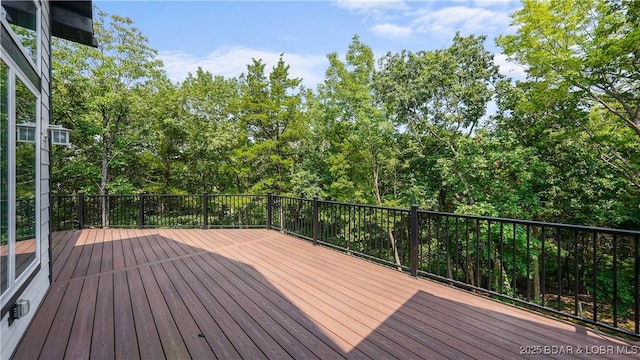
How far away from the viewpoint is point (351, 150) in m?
13.3

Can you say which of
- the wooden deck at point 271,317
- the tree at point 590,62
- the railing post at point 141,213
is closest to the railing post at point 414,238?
the wooden deck at point 271,317

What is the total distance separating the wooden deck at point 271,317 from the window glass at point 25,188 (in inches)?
21.7

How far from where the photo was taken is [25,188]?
2.45 metres

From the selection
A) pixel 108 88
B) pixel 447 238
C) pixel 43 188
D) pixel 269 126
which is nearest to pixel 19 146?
pixel 43 188

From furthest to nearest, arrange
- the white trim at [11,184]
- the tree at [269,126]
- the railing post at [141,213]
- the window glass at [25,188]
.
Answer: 1. the tree at [269,126]
2. the railing post at [141,213]
3. the window glass at [25,188]
4. the white trim at [11,184]

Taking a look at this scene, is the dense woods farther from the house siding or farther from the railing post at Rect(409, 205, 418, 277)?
the house siding

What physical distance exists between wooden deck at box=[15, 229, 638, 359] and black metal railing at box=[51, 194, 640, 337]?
0.99 feet

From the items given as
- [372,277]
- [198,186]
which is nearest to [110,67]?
[198,186]

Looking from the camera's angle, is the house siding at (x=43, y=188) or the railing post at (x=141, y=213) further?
the railing post at (x=141, y=213)

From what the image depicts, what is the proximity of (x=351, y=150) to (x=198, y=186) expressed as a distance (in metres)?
7.66

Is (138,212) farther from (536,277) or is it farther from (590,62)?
(536,277)

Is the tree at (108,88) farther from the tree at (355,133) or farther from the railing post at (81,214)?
the tree at (355,133)

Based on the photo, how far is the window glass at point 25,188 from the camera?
2260mm

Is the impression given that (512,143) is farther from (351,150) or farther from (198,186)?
(198,186)
